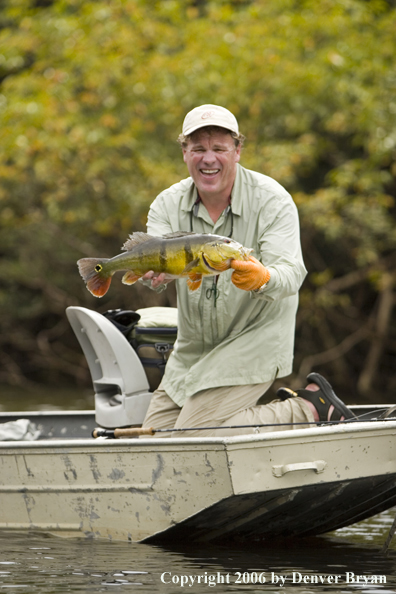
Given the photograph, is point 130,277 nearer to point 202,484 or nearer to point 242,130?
point 202,484

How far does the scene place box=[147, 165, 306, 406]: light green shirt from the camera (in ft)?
15.5

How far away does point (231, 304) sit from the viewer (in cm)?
473

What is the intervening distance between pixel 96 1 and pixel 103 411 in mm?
12694

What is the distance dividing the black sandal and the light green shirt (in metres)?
0.18

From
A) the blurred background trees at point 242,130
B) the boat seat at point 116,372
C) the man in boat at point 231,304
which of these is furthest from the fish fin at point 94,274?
the blurred background trees at point 242,130

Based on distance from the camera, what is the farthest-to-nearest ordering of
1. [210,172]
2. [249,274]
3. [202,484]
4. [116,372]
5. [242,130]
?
1. [242,130]
2. [116,372]
3. [210,172]
4. [202,484]
5. [249,274]

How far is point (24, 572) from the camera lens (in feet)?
14.3

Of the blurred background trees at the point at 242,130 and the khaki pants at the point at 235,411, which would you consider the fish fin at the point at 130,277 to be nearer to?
the khaki pants at the point at 235,411

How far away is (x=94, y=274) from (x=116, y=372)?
1.36 m

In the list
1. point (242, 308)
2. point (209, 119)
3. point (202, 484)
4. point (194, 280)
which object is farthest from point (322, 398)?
point (209, 119)

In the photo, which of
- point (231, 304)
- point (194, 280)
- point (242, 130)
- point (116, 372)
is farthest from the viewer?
point (242, 130)

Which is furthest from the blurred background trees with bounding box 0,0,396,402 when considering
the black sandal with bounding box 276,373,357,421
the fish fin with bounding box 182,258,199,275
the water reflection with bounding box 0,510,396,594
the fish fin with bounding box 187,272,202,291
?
the fish fin with bounding box 182,258,199,275

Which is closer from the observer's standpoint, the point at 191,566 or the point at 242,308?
the point at 191,566

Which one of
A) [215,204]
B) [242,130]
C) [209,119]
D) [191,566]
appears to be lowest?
[191,566]
